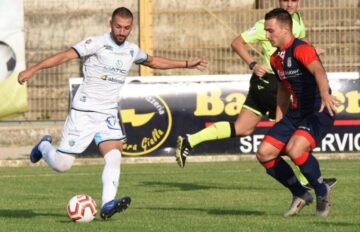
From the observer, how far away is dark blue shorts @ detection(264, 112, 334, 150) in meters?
11.9

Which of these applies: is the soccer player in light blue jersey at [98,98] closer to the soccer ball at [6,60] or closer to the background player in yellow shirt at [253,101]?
the background player in yellow shirt at [253,101]

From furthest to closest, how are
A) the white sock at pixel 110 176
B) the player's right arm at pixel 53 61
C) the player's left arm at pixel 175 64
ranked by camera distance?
the player's left arm at pixel 175 64 → the player's right arm at pixel 53 61 → the white sock at pixel 110 176

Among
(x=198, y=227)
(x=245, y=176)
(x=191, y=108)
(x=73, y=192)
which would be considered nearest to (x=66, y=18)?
(x=191, y=108)

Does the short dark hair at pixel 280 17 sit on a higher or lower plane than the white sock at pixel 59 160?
higher

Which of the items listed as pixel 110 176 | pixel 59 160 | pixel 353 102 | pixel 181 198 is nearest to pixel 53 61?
pixel 59 160

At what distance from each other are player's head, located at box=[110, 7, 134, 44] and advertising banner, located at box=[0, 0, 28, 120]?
11.3m

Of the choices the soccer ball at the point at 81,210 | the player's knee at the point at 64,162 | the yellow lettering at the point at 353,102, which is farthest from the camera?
the yellow lettering at the point at 353,102

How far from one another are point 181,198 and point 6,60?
31.2ft

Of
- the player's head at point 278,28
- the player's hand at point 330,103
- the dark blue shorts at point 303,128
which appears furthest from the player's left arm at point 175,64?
the player's hand at point 330,103

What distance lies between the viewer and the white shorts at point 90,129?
12039 mm

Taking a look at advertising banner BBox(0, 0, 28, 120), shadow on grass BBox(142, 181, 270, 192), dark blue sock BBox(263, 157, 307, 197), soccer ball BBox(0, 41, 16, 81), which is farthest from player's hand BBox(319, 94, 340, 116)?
soccer ball BBox(0, 41, 16, 81)

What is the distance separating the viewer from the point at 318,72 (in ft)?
37.9

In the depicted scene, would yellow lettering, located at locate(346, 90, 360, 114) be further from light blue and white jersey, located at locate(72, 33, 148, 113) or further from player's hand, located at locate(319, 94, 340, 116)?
player's hand, located at locate(319, 94, 340, 116)

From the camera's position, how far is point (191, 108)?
21438 mm
